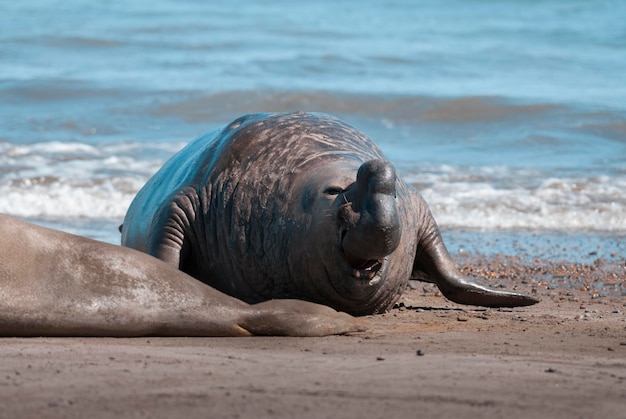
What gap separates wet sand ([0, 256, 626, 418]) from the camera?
389 centimetres

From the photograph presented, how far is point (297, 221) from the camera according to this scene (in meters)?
6.14

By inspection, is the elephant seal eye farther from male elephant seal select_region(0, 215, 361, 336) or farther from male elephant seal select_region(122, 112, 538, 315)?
male elephant seal select_region(0, 215, 361, 336)

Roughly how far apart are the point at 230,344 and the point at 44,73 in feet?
56.6

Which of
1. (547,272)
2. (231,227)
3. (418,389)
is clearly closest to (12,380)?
(418,389)

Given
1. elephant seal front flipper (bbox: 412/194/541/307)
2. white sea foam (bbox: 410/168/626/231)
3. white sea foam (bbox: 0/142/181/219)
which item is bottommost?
white sea foam (bbox: 0/142/181/219)

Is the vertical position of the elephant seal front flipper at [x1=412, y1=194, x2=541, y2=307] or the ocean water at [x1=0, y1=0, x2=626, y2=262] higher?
the ocean water at [x1=0, y1=0, x2=626, y2=262]

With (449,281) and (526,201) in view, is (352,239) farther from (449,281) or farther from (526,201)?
(526,201)

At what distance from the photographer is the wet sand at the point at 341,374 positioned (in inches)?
153

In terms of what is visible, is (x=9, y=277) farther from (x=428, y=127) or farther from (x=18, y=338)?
(x=428, y=127)

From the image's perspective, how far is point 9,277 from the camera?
5.38 meters

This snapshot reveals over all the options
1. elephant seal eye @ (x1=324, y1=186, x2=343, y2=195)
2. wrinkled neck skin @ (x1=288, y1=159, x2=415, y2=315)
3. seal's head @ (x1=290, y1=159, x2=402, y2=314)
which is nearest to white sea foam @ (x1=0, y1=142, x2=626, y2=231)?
wrinkled neck skin @ (x1=288, y1=159, x2=415, y2=315)

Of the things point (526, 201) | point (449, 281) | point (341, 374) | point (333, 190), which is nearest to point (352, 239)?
point (333, 190)

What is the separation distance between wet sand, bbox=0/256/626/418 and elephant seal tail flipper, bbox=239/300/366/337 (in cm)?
8

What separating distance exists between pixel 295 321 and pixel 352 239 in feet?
1.55
